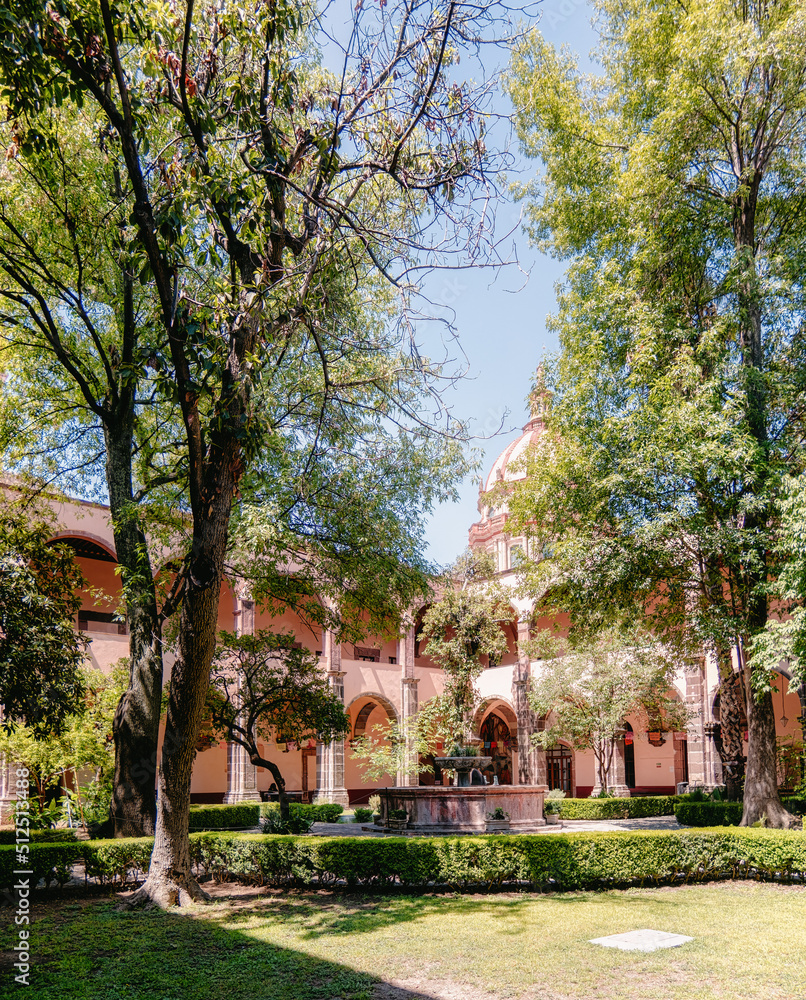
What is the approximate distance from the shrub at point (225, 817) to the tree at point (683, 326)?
9848 mm

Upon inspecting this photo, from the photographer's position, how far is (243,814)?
19.0m

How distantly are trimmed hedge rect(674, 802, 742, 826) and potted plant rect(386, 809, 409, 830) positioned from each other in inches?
244

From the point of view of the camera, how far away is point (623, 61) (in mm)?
14281

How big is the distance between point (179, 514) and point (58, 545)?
3273 millimetres

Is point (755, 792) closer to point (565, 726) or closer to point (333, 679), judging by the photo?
point (565, 726)

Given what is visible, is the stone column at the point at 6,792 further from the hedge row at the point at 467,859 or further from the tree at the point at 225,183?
the tree at the point at 225,183

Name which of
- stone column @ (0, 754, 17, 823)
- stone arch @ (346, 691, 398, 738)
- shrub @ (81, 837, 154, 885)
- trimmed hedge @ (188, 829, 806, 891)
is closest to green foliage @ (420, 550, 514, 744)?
stone arch @ (346, 691, 398, 738)

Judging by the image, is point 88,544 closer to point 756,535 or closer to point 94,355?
point 94,355

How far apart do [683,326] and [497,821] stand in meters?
8.77

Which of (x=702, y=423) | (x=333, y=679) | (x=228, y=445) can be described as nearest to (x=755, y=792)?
(x=702, y=423)

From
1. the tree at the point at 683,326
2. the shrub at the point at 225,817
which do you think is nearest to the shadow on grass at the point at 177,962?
the tree at the point at 683,326

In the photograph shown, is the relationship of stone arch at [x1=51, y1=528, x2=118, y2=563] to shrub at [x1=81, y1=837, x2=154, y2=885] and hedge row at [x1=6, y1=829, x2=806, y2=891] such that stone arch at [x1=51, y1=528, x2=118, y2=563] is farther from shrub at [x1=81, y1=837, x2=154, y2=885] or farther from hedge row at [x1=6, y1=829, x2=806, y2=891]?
hedge row at [x1=6, y1=829, x2=806, y2=891]

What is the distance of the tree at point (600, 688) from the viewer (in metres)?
20.4

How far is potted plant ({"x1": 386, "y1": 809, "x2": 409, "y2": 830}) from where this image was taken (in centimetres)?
1307
